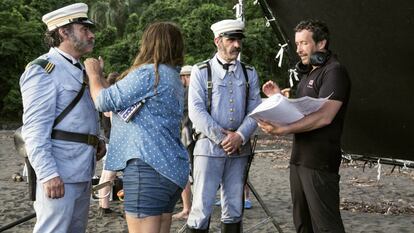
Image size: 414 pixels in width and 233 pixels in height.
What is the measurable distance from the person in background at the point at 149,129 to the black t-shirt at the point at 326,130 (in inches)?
33.3

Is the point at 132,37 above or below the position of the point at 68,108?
above

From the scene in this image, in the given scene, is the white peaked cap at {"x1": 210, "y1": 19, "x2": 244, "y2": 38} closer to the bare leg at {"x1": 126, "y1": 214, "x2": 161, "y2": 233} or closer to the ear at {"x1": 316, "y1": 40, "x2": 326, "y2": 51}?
the ear at {"x1": 316, "y1": 40, "x2": 326, "y2": 51}

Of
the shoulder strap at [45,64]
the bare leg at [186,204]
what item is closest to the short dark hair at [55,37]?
the shoulder strap at [45,64]

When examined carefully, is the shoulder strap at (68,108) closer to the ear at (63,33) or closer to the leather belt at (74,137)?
the leather belt at (74,137)

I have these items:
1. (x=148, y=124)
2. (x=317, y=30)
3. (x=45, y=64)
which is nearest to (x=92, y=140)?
(x=148, y=124)

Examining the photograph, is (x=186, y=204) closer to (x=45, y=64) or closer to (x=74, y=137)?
(x=74, y=137)

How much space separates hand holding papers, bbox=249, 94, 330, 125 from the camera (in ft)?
10.7

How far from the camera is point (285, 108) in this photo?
3299mm

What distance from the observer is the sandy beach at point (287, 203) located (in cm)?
610

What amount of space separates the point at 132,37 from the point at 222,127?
85.4 feet

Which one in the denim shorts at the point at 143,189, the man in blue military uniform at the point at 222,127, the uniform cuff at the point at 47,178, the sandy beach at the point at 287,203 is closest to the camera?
the uniform cuff at the point at 47,178

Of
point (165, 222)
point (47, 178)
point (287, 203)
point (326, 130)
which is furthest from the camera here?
point (287, 203)

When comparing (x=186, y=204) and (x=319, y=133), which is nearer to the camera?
(x=319, y=133)

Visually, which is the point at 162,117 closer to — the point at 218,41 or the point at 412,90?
the point at 218,41
